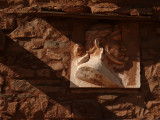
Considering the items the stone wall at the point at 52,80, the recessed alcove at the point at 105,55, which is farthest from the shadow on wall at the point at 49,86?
the recessed alcove at the point at 105,55

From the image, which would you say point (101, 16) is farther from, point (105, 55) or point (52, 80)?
point (52, 80)

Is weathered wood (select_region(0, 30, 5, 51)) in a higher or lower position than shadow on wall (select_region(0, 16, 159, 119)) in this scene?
higher

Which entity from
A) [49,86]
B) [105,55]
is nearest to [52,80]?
[49,86]

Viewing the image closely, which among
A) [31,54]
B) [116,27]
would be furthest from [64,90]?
[116,27]

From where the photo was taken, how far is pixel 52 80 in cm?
288

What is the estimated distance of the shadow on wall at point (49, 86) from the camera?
9.18 ft

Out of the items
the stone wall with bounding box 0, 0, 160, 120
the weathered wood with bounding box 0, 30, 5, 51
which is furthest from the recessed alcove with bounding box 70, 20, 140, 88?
the weathered wood with bounding box 0, 30, 5, 51

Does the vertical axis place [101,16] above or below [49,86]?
above

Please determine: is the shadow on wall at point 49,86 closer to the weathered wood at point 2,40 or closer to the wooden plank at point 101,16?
the weathered wood at point 2,40

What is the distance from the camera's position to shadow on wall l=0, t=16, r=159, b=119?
2797mm

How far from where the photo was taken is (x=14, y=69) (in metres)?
2.90

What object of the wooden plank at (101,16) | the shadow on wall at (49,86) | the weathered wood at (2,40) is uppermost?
the wooden plank at (101,16)

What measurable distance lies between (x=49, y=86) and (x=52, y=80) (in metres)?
0.08

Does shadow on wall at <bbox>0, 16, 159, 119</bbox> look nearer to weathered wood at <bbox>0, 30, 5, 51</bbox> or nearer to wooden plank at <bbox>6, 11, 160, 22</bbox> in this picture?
weathered wood at <bbox>0, 30, 5, 51</bbox>
